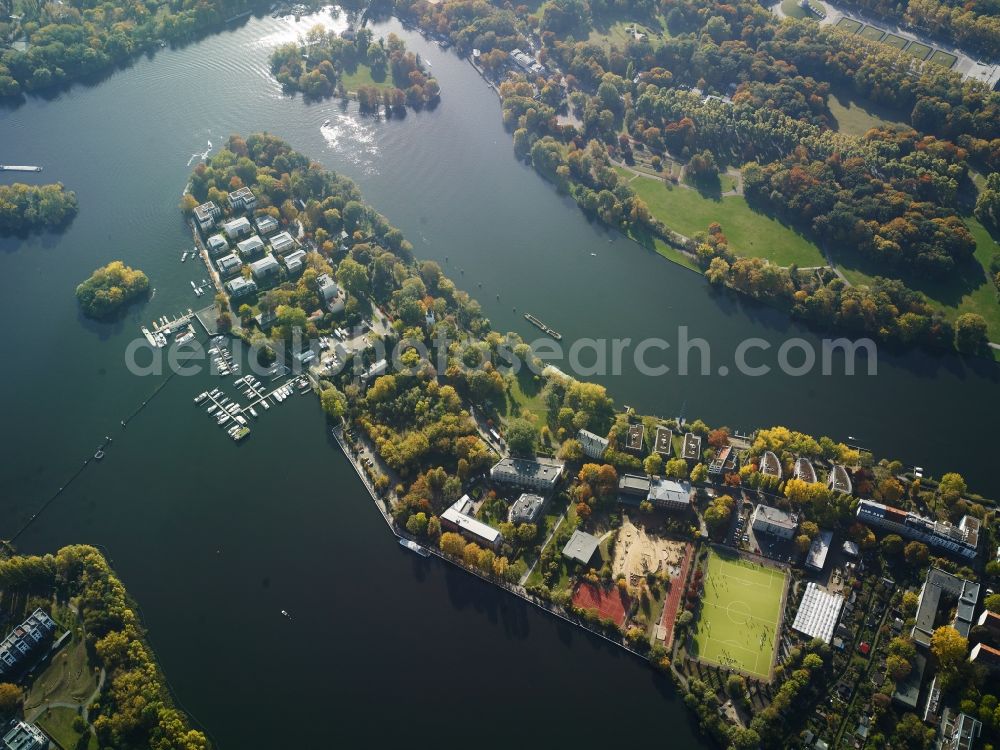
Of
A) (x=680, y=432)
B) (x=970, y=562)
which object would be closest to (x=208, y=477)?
(x=680, y=432)

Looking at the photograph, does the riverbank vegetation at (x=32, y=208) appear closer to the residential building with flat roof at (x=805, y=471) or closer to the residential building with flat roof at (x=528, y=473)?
the residential building with flat roof at (x=528, y=473)

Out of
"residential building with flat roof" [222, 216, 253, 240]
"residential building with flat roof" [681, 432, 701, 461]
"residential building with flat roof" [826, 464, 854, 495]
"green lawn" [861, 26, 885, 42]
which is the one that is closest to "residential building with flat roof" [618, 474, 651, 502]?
"residential building with flat roof" [681, 432, 701, 461]

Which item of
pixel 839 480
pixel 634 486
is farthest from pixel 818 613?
pixel 634 486

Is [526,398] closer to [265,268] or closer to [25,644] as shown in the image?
[265,268]

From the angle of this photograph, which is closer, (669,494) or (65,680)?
(65,680)

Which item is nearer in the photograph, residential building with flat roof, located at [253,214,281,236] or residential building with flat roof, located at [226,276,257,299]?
residential building with flat roof, located at [226,276,257,299]

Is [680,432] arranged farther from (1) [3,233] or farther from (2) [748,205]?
(1) [3,233]

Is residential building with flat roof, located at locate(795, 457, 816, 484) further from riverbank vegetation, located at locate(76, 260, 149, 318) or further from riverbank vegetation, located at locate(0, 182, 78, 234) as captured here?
riverbank vegetation, located at locate(0, 182, 78, 234)
